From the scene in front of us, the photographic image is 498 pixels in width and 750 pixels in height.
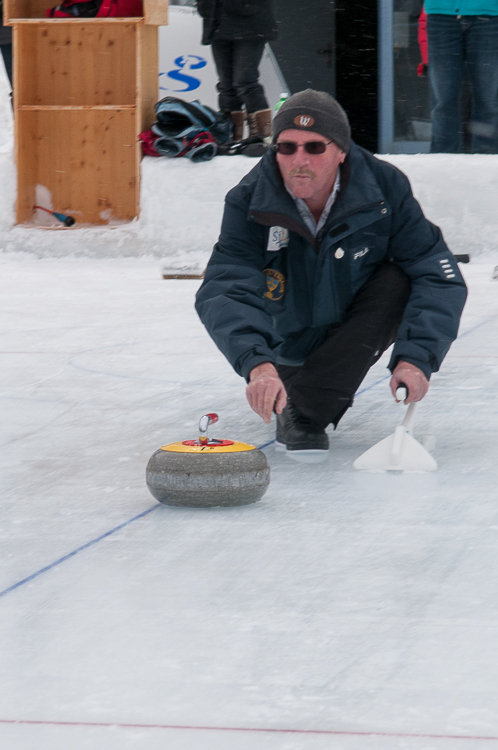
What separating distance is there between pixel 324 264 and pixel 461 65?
4459 millimetres

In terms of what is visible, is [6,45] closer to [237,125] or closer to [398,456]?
[237,125]

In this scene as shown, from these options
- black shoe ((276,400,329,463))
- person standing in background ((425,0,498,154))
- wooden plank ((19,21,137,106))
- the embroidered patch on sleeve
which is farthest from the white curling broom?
wooden plank ((19,21,137,106))

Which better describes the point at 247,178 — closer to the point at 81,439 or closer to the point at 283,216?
the point at 283,216

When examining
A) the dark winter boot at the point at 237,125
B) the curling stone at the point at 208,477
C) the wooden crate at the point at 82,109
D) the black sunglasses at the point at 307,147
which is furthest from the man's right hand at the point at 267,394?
the dark winter boot at the point at 237,125

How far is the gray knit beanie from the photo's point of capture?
237 cm

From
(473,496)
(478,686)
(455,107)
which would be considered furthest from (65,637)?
(455,107)

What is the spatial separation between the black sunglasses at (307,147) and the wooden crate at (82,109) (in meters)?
4.94

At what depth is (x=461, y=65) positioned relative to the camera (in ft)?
21.4

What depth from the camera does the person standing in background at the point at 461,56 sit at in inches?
248

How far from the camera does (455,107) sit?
668 centimetres

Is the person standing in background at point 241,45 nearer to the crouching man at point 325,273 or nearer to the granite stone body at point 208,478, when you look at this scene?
the crouching man at point 325,273

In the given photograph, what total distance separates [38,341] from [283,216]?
196 centimetres

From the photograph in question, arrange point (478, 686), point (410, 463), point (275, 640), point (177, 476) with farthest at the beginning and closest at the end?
point (410, 463)
point (177, 476)
point (275, 640)
point (478, 686)

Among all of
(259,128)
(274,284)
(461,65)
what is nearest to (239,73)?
(259,128)
